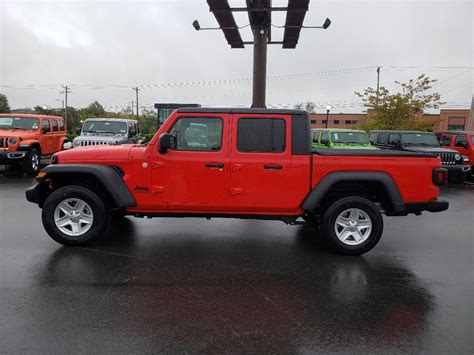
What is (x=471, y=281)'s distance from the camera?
14.5 feet

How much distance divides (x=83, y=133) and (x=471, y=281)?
12.3m

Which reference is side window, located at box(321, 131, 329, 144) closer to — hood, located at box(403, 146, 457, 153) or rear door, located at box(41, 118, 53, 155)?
hood, located at box(403, 146, 457, 153)

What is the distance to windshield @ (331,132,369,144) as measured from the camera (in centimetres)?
1335

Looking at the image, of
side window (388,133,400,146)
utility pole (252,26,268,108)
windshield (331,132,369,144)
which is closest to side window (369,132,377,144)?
side window (388,133,400,146)

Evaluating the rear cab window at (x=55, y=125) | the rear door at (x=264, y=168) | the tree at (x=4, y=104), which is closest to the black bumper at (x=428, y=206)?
the rear door at (x=264, y=168)

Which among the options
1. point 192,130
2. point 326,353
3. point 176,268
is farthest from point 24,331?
point 192,130

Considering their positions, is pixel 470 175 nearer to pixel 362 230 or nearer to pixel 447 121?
pixel 362 230

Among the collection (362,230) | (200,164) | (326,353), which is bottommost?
(326,353)

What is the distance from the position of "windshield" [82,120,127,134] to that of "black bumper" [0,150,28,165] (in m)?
2.24

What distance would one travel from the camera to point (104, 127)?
1355 cm

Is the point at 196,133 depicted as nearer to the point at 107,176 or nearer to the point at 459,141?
the point at 107,176

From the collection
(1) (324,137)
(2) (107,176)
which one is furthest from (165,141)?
(1) (324,137)

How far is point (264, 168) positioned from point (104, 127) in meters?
10.0

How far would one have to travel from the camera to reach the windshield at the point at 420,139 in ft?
44.6
